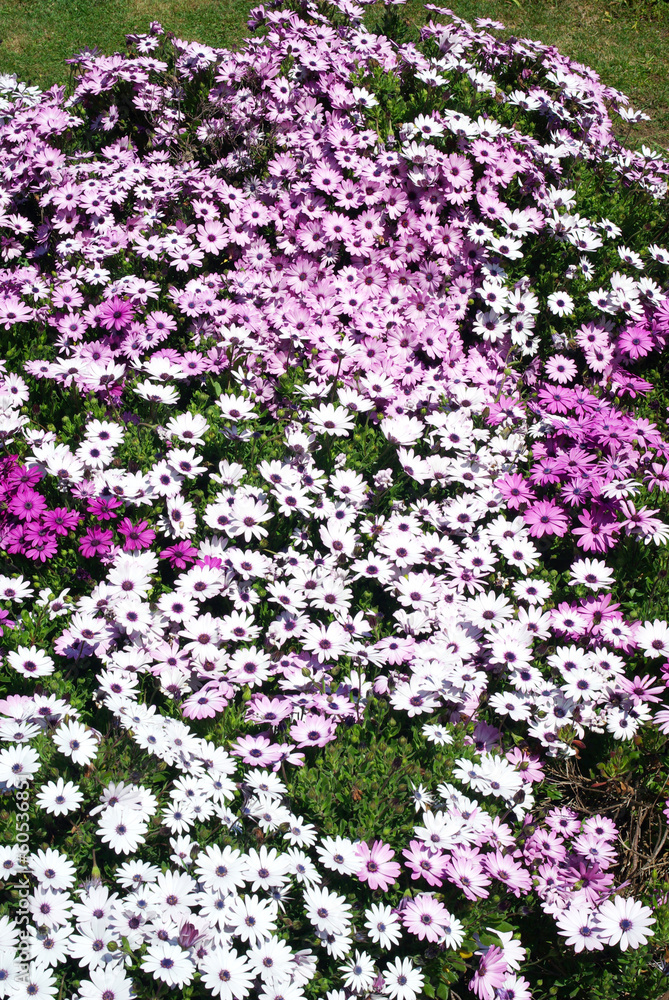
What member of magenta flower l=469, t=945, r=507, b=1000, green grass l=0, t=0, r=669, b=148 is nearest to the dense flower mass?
magenta flower l=469, t=945, r=507, b=1000

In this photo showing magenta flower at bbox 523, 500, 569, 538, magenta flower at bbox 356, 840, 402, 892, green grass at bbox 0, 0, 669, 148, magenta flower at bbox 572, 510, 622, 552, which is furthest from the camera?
green grass at bbox 0, 0, 669, 148

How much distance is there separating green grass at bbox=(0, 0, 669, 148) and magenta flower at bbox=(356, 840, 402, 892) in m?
6.81

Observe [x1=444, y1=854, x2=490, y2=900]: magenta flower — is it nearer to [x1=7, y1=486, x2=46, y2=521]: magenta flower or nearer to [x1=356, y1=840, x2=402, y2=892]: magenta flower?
[x1=356, y1=840, x2=402, y2=892]: magenta flower

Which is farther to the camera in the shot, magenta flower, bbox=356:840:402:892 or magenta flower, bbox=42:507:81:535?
magenta flower, bbox=42:507:81:535

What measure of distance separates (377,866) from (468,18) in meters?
8.30

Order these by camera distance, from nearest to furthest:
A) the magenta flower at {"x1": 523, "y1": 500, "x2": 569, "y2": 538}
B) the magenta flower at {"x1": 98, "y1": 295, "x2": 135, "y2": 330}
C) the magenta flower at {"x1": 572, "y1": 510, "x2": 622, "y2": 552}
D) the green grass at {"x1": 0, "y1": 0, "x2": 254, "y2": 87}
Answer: the magenta flower at {"x1": 572, "y1": 510, "x2": 622, "y2": 552} → the magenta flower at {"x1": 523, "y1": 500, "x2": 569, "y2": 538} → the magenta flower at {"x1": 98, "y1": 295, "x2": 135, "y2": 330} → the green grass at {"x1": 0, "y1": 0, "x2": 254, "y2": 87}

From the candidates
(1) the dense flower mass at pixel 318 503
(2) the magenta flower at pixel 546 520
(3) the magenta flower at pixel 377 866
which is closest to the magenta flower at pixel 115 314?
(1) the dense flower mass at pixel 318 503

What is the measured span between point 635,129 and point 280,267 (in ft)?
14.6

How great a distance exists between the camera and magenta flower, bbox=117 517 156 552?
3174mm

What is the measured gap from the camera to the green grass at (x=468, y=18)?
277 inches

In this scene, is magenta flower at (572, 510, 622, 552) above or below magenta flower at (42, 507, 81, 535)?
above

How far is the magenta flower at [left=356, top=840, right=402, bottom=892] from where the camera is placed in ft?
7.98

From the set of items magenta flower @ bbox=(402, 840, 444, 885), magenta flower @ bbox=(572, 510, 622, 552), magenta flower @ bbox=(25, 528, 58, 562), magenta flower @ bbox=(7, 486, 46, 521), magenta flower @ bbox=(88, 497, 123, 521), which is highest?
magenta flower @ bbox=(572, 510, 622, 552)

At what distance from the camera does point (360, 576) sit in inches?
132
